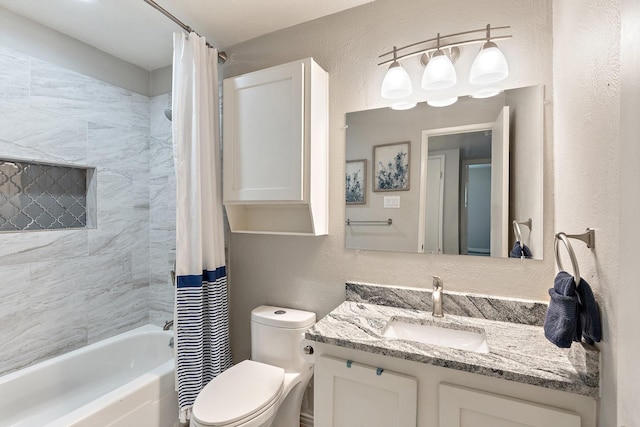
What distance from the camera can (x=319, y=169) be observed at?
5.67 feet

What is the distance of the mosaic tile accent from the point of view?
1859 mm

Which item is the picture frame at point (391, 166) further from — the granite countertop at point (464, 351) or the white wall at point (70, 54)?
the white wall at point (70, 54)

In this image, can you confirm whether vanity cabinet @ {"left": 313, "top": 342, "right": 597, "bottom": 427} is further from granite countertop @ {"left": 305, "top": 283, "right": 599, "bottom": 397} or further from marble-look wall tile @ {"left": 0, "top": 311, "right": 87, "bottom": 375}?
marble-look wall tile @ {"left": 0, "top": 311, "right": 87, "bottom": 375}

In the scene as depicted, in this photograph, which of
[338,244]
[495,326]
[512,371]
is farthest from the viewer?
[338,244]

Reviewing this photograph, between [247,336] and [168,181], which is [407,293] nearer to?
[247,336]

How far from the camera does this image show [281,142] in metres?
1.68

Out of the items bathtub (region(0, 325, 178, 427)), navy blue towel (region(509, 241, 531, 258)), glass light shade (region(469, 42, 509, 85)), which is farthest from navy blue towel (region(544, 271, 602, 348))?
bathtub (region(0, 325, 178, 427))

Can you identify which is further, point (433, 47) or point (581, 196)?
point (433, 47)

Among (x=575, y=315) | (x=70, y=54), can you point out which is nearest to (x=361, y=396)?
(x=575, y=315)

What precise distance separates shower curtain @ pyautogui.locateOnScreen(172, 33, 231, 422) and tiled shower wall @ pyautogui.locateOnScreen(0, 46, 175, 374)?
86cm

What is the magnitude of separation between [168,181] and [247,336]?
139 cm

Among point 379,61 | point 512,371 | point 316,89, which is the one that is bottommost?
point 512,371

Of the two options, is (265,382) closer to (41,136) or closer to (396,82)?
(396,82)

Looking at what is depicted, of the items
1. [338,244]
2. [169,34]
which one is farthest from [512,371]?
[169,34]
